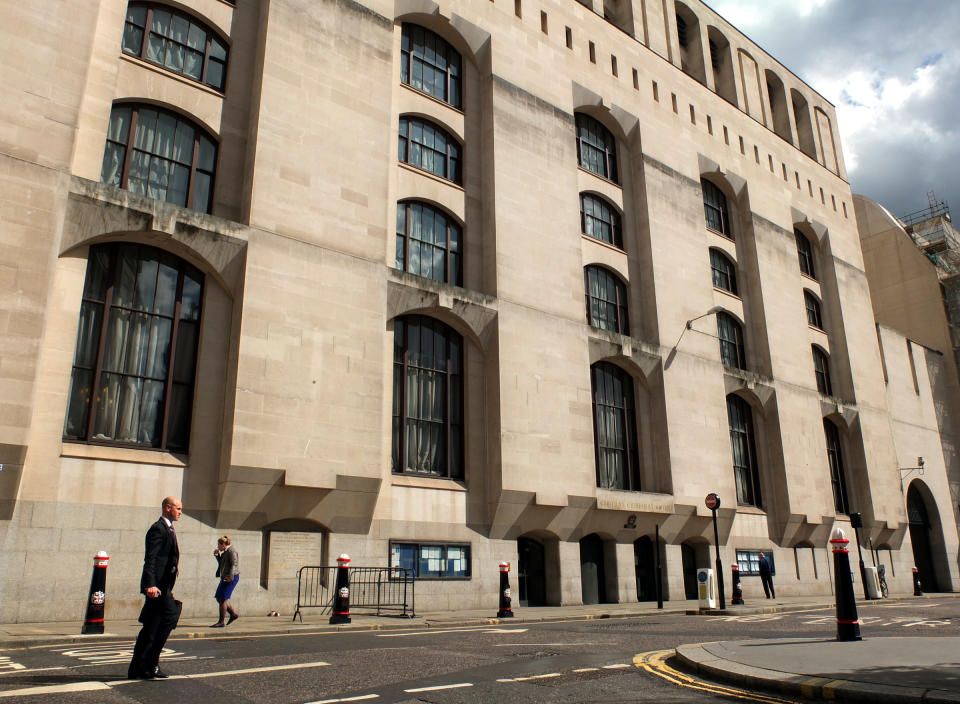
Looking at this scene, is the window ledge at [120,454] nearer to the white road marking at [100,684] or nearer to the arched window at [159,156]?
the arched window at [159,156]

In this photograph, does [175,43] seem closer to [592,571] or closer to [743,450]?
[592,571]

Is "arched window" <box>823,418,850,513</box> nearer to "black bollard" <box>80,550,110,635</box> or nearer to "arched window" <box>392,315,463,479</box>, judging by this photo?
"arched window" <box>392,315,463,479</box>

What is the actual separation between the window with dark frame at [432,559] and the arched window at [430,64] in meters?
15.4

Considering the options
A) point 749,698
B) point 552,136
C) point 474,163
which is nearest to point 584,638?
point 749,698

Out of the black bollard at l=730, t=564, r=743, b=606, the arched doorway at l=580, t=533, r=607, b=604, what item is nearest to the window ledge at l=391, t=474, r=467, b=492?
the arched doorway at l=580, t=533, r=607, b=604

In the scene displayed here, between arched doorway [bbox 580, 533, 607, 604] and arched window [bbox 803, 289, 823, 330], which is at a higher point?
arched window [bbox 803, 289, 823, 330]

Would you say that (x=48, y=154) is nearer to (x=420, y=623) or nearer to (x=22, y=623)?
(x=22, y=623)

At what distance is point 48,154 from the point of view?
16.1m

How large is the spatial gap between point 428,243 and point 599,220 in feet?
30.6

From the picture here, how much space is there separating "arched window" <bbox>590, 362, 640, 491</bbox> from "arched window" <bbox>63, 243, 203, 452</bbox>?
14588 millimetres

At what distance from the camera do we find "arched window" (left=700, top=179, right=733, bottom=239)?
3644 centimetres

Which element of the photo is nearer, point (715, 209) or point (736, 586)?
point (736, 586)

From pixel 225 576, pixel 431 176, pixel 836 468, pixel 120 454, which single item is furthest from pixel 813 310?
pixel 120 454

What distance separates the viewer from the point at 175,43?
19.9m
